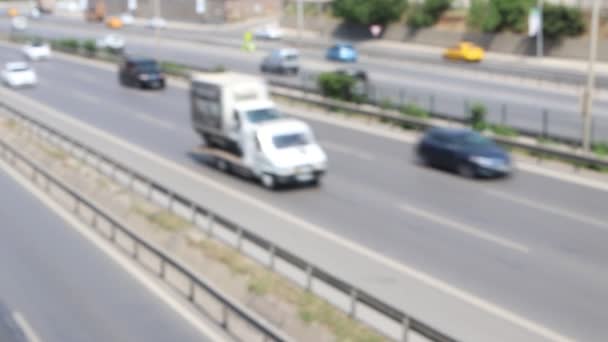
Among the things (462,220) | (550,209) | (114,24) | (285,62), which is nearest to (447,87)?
(285,62)

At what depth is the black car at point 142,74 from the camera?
48.2 m

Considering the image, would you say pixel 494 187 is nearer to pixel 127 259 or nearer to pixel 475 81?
pixel 127 259

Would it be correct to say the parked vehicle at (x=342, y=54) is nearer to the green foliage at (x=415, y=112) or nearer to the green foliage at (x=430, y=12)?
the green foliage at (x=430, y=12)

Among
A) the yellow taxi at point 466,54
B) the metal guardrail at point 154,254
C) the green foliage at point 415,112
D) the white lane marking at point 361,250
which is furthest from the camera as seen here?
the yellow taxi at point 466,54

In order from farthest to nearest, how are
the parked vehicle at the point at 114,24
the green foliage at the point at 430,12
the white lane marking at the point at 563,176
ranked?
the parked vehicle at the point at 114,24 < the green foliage at the point at 430,12 < the white lane marking at the point at 563,176

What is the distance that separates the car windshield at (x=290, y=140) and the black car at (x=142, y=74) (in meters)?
24.0

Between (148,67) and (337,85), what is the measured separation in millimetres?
Answer: 13353

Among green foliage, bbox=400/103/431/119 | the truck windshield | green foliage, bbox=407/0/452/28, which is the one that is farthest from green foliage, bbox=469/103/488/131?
green foliage, bbox=407/0/452/28

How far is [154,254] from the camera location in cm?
1709

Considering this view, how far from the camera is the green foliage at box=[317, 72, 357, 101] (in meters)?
39.4

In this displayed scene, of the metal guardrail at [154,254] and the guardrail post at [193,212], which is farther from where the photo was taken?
the guardrail post at [193,212]

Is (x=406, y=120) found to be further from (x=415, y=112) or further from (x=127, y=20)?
(x=127, y=20)

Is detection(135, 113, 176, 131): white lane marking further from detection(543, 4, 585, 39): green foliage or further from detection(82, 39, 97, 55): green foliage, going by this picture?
detection(543, 4, 585, 39): green foliage

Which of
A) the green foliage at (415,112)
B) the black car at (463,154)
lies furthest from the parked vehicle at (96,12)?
the black car at (463,154)
